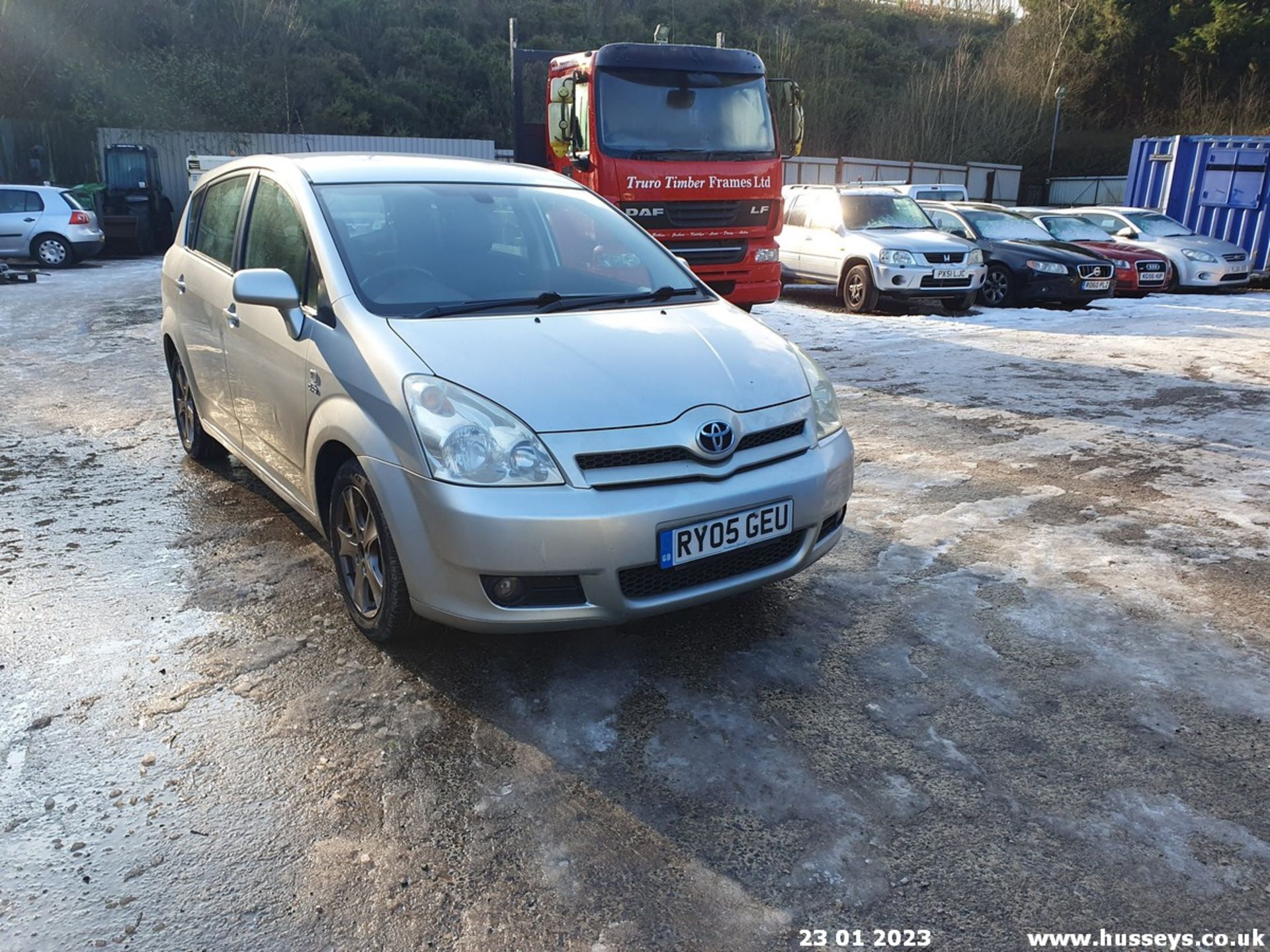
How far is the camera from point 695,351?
347 cm

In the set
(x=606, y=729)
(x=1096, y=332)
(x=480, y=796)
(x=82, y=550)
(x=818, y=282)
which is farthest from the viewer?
(x=818, y=282)

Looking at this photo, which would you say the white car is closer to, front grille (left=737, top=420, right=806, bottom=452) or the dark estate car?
the dark estate car

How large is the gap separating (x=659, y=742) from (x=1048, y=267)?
12.4 metres

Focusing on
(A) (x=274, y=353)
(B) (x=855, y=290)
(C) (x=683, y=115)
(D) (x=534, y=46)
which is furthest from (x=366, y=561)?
(D) (x=534, y=46)

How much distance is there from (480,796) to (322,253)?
215cm

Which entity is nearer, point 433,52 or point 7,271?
point 7,271

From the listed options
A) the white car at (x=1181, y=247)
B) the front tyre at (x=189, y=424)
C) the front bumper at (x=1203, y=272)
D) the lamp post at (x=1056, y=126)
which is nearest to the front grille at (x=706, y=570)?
the front tyre at (x=189, y=424)

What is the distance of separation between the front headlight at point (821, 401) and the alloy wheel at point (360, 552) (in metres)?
1.64

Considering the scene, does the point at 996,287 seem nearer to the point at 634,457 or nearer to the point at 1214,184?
the point at 1214,184

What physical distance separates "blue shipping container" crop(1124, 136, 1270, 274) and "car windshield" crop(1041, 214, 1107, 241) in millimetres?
3047

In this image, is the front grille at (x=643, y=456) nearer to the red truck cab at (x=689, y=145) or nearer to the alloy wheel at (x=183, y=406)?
the alloy wheel at (x=183, y=406)

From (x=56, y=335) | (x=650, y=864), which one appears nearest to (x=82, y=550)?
(x=650, y=864)

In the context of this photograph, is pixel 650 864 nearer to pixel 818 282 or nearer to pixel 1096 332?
pixel 1096 332

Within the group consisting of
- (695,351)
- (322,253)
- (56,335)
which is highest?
(322,253)
